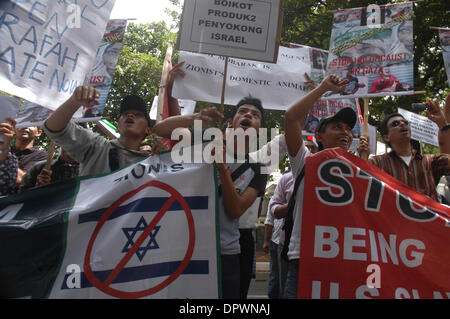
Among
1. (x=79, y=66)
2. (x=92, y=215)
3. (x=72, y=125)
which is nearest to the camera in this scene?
(x=92, y=215)

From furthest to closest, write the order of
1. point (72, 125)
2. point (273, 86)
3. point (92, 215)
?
point (273, 86), point (72, 125), point (92, 215)

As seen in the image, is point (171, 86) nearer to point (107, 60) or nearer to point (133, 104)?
point (107, 60)

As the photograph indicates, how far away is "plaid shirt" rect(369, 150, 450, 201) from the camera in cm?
302

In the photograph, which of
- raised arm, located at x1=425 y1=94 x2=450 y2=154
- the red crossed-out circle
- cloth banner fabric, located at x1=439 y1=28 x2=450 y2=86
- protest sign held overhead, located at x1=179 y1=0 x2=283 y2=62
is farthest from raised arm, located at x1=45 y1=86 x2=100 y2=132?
cloth banner fabric, located at x1=439 y1=28 x2=450 y2=86

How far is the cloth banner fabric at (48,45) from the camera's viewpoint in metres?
2.77

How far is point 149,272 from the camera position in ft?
7.22

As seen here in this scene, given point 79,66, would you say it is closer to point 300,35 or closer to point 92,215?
point 92,215

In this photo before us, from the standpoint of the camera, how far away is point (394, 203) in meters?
2.38

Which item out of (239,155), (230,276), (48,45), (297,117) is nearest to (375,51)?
(297,117)

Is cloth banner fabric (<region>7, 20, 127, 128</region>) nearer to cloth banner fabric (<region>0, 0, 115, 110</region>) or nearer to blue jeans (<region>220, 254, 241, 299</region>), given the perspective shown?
cloth banner fabric (<region>0, 0, 115, 110</region>)

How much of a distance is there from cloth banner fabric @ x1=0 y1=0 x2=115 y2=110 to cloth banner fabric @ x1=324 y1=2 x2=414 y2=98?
2222 millimetres

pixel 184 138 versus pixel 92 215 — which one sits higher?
pixel 184 138

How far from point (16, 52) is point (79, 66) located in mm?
451
